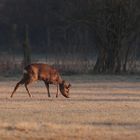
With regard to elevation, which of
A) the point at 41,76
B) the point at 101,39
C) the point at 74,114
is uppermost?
the point at 101,39

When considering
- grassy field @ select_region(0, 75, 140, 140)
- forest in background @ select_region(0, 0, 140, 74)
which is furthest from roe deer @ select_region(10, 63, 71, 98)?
forest in background @ select_region(0, 0, 140, 74)

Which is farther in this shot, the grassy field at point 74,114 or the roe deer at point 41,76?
the roe deer at point 41,76

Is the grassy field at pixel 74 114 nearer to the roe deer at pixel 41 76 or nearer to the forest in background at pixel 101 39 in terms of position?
the roe deer at pixel 41 76

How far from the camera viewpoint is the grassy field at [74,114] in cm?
1692

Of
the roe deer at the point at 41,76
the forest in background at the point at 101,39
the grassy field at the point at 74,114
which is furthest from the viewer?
the forest in background at the point at 101,39

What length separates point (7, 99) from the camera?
87.4ft

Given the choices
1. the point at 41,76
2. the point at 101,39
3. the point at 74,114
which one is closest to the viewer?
the point at 74,114

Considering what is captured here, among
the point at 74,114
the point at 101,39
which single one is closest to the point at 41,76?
the point at 74,114

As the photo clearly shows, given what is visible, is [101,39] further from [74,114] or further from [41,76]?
[74,114]

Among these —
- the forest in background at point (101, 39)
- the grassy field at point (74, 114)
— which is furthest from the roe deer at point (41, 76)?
the forest in background at point (101, 39)

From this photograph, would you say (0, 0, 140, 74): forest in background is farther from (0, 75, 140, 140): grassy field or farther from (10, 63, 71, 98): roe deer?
(10, 63, 71, 98): roe deer

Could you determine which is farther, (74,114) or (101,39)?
(101,39)

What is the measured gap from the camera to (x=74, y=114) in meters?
21.1

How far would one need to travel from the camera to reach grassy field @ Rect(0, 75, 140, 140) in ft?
55.5
